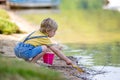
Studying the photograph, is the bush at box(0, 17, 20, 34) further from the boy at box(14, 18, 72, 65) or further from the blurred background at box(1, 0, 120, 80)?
the boy at box(14, 18, 72, 65)

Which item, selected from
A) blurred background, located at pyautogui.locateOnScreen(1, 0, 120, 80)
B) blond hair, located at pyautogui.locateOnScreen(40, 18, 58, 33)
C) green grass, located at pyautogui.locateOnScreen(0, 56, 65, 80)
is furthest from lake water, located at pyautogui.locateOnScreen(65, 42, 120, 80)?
green grass, located at pyautogui.locateOnScreen(0, 56, 65, 80)

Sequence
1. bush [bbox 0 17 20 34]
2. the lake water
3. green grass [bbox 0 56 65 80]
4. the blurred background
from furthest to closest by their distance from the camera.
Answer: bush [bbox 0 17 20 34], the blurred background, the lake water, green grass [bbox 0 56 65 80]

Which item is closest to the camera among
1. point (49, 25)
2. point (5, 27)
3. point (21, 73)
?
point (21, 73)

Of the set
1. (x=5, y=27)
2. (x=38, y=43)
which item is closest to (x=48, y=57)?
(x=38, y=43)

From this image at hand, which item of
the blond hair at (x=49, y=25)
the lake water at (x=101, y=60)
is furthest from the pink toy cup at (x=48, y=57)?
the lake water at (x=101, y=60)

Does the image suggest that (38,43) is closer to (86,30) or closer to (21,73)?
(21,73)

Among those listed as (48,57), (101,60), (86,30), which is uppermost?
(86,30)

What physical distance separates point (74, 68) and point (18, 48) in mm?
1025

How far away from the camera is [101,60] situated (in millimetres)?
10344

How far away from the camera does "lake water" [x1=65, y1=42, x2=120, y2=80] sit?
8.35 meters

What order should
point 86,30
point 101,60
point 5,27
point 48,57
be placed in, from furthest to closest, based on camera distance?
point 86,30 → point 5,27 → point 101,60 → point 48,57

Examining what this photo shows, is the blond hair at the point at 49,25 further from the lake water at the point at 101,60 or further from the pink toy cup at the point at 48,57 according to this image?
the lake water at the point at 101,60

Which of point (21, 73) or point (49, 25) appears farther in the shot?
Result: point (49, 25)

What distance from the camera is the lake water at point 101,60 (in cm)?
835
